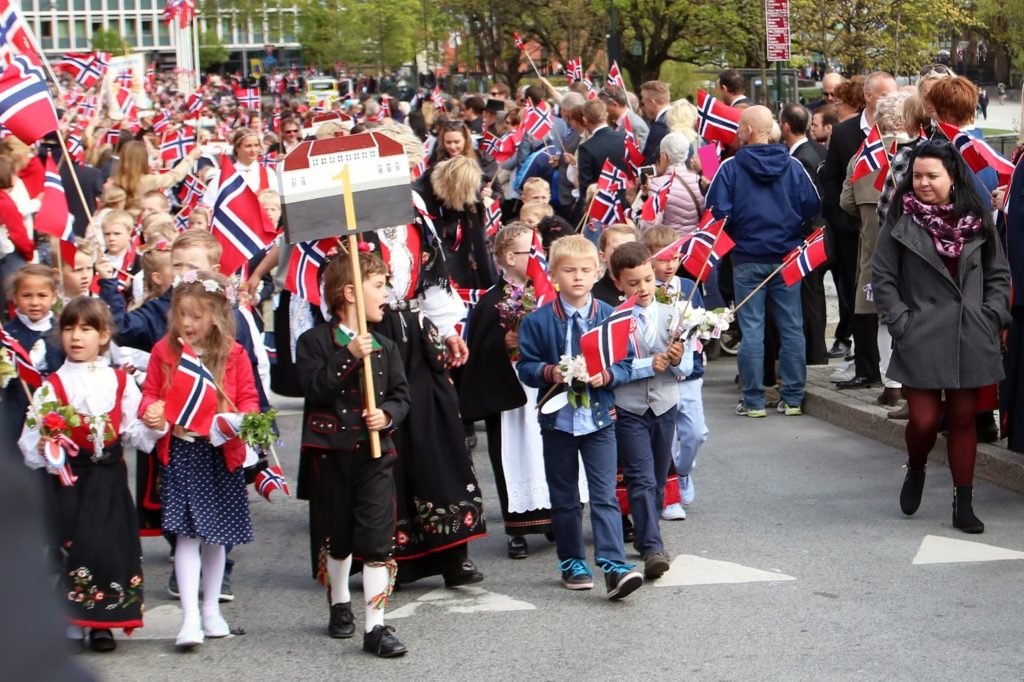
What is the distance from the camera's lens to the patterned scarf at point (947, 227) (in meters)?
7.39

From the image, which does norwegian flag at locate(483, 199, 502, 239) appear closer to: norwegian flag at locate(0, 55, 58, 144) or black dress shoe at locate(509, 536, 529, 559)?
norwegian flag at locate(0, 55, 58, 144)

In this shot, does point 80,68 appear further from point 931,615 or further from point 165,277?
point 931,615

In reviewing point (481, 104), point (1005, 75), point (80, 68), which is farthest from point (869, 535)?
point (1005, 75)

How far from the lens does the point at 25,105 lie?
9.07 meters

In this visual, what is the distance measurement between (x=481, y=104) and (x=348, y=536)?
1470 cm

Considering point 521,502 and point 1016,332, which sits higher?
point 1016,332

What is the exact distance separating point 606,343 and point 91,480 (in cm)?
210

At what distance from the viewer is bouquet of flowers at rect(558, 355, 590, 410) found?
6.52 metres

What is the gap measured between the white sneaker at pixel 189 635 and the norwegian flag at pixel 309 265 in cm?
150

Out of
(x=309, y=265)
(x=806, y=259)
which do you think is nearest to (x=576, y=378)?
(x=309, y=265)

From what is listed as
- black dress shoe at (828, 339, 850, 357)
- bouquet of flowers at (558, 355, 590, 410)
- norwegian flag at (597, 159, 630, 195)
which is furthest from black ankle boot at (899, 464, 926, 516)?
black dress shoe at (828, 339, 850, 357)

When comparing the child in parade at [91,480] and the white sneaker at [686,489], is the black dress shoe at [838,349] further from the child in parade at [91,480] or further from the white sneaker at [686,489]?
the child in parade at [91,480]

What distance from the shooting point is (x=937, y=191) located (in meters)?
7.37

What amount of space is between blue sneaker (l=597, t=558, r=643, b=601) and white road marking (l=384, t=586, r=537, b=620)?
12.8 inches
